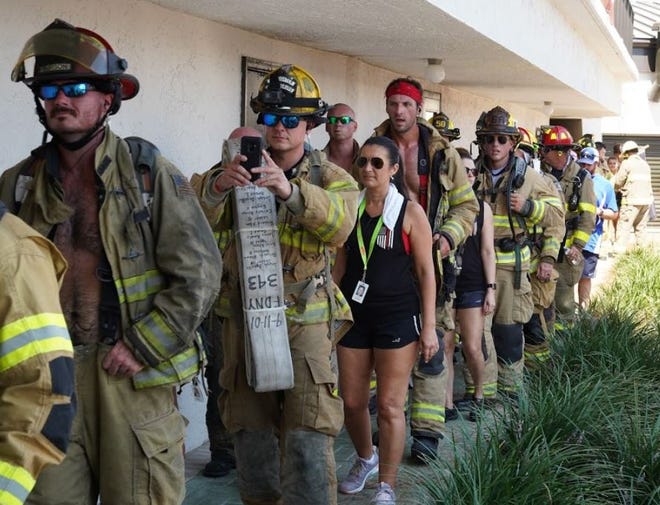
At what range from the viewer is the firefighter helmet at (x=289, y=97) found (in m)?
4.50

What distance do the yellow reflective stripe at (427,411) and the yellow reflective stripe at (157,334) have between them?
302cm

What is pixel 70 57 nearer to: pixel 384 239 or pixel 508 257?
pixel 384 239

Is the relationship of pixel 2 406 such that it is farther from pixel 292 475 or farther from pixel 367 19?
pixel 367 19

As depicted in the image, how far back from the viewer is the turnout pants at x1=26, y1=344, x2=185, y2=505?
11.1 ft

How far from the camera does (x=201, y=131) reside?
21.7 ft

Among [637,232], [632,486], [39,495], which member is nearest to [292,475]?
[39,495]

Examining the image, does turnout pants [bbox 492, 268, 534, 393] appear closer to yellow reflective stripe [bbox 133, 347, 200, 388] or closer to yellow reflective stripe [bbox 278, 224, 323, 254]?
yellow reflective stripe [bbox 278, 224, 323, 254]

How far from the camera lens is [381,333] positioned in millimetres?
5246

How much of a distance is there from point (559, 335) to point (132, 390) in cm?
515

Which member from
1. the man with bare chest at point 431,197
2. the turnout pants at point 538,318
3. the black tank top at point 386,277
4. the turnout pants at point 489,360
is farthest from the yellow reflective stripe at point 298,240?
the turnout pants at point 538,318

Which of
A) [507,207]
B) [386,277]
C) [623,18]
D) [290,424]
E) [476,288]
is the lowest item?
[290,424]

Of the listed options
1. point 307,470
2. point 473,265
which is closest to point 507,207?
point 473,265

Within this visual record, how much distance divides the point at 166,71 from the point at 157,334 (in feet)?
10.0

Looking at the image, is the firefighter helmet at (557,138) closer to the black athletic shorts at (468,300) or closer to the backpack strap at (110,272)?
the black athletic shorts at (468,300)
